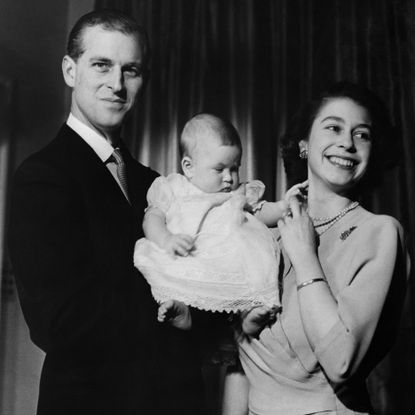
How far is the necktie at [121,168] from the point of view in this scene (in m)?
1.48

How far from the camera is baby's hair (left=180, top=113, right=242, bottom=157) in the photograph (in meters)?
1.35

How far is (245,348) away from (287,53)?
1.08 metres

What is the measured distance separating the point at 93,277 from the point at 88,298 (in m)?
0.05

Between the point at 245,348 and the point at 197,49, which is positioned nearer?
the point at 245,348

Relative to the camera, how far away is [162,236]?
1.28 m

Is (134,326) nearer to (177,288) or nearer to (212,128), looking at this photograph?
(177,288)

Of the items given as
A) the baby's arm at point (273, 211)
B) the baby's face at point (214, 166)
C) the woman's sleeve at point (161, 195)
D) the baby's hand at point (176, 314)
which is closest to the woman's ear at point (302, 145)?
the baby's arm at point (273, 211)

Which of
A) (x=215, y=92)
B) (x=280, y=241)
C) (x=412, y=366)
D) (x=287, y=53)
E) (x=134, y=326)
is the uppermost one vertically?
(x=287, y=53)

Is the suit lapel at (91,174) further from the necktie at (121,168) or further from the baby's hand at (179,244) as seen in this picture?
the baby's hand at (179,244)

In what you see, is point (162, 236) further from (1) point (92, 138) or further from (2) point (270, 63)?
(2) point (270, 63)

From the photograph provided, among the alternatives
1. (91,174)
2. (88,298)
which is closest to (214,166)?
(91,174)

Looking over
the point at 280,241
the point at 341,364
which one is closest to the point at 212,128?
the point at 280,241

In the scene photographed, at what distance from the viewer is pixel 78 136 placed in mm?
1457

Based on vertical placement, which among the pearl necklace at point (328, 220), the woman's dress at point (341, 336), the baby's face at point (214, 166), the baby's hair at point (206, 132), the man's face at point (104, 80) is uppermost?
the man's face at point (104, 80)
